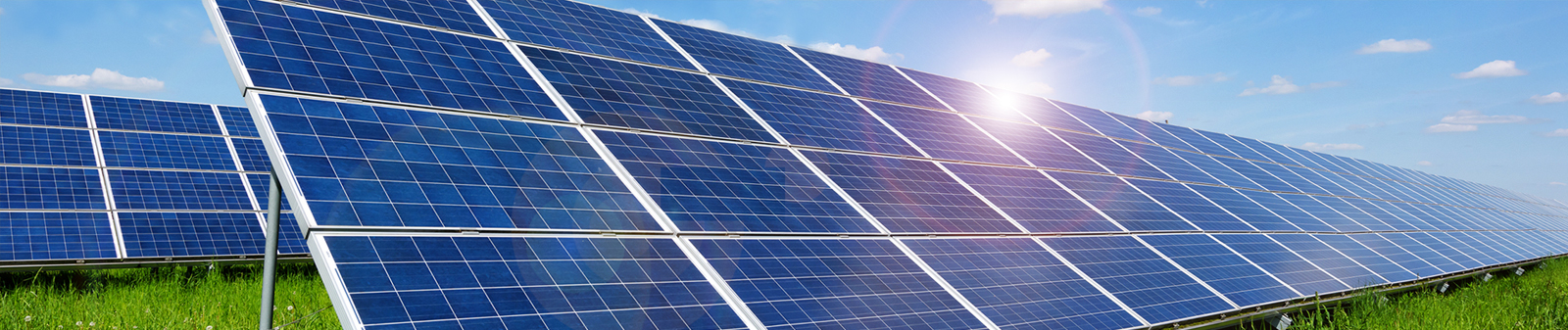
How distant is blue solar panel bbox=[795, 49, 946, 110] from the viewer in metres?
16.4

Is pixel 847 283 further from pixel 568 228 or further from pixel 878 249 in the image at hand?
pixel 568 228

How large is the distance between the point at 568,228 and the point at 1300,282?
10973 millimetres

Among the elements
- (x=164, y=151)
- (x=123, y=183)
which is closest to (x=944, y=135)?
(x=123, y=183)

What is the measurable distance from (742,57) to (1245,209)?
10913mm

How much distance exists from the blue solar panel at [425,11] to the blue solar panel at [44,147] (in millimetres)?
7358

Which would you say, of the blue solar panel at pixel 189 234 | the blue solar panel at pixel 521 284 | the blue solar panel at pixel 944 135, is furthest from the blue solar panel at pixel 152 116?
the blue solar panel at pixel 521 284

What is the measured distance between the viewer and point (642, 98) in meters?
11.1

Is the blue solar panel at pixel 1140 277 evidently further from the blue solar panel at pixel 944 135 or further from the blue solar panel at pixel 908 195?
the blue solar panel at pixel 944 135

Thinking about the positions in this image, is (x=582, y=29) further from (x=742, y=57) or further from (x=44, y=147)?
(x=44, y=147)

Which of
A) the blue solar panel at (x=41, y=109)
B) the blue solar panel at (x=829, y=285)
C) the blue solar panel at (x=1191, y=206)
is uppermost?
the blue solar panel at (x=41, y=109)

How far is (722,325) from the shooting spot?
6.58 m

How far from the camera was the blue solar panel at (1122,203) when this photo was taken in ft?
44.8

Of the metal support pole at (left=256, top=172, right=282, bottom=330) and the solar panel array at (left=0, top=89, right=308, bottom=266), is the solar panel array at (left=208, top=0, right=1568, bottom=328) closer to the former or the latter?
the solar panel array at (left=0, top=89, right=308, bottom=266)

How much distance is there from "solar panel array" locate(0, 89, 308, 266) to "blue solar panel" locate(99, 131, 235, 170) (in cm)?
2
